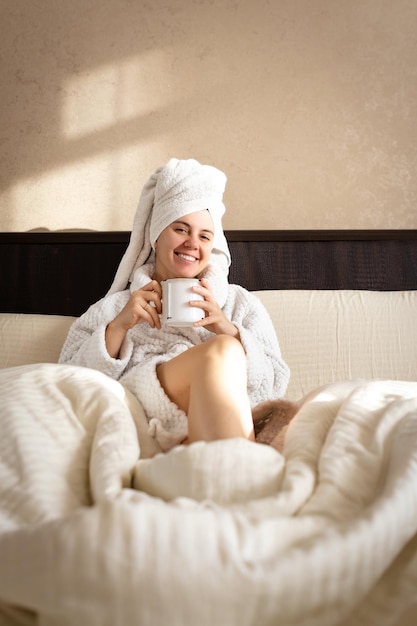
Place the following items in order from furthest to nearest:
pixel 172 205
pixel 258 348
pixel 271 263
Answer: pixel 271 263 → pixel 172 205 → pixel 258 348

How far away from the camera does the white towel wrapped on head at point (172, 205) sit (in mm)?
1696

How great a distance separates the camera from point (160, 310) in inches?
62.4

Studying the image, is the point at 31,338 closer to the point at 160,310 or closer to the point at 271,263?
the point at 160,310

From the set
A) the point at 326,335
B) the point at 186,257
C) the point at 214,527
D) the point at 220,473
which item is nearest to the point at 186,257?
the point at 186,257

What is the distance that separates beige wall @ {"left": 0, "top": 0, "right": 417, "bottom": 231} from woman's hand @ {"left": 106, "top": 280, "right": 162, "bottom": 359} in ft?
2.47

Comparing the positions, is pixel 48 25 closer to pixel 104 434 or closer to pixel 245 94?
pixel 245 94

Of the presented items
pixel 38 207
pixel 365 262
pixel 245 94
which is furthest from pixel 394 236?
pixel 38 207

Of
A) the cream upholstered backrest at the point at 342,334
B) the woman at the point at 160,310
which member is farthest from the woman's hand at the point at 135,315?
the cream upholstered backrest at the point at 342,334

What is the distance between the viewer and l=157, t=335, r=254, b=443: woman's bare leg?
3.26 ft

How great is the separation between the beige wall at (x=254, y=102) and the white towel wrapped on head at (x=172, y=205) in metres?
0.48

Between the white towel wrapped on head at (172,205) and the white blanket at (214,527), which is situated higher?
the white towel wrapped on head at (172,205)

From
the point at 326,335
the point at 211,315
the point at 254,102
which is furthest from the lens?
the point at 254,102

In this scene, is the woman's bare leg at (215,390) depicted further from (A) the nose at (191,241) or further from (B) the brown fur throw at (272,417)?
(A) the nose at (191,241)

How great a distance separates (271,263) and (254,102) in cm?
60
